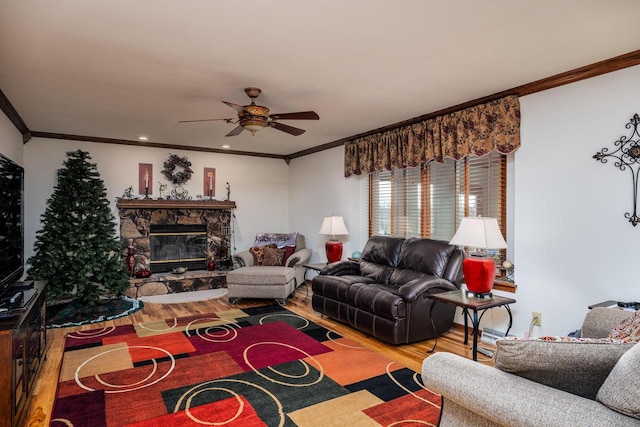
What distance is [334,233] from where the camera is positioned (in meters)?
5.62

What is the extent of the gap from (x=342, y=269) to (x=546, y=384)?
3512 mm

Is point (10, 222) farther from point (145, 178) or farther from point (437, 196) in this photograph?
point (437, 196)

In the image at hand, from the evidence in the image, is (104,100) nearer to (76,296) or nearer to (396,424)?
(76,296)

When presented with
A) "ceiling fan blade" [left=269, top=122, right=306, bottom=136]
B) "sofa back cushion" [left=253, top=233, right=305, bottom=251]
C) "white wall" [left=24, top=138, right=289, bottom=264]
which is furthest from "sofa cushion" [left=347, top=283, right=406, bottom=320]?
"white wall" [left=24, top=138, right=289, bottom=264]

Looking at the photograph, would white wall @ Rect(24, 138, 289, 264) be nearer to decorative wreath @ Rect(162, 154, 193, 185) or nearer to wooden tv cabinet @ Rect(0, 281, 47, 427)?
decorative wreath @ Rect(162, 154, 193, 185)

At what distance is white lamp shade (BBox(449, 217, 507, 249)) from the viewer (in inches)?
129

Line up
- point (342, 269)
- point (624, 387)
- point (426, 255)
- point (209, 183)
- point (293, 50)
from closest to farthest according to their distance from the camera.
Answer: point (624, 387), point (293, 50), point (426, 255), point (342, 269), point (209, 183)

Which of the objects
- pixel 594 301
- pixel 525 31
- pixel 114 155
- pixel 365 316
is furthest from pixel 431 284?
pixel 114 155

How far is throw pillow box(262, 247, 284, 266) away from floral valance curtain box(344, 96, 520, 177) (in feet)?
5.60

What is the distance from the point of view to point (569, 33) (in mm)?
2531

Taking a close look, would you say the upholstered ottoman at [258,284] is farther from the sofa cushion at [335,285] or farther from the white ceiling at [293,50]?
the white ceiling at [293,50]

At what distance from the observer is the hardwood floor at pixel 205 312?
2.84 m

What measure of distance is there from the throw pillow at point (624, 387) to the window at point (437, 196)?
2805mm

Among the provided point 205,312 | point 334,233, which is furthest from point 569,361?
point 205,312
